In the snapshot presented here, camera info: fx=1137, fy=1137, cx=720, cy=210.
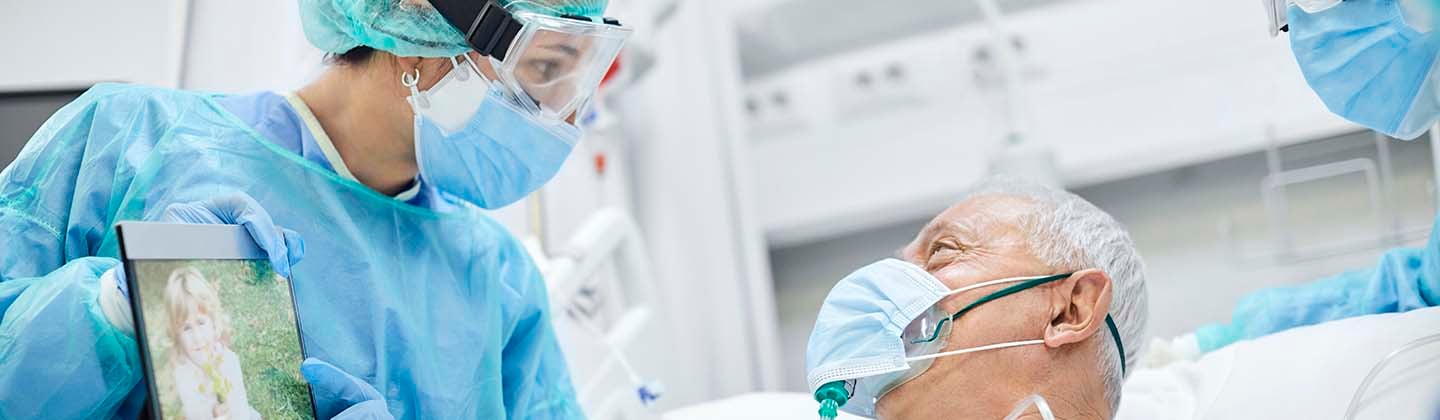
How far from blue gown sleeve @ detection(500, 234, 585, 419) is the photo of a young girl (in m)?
0.53

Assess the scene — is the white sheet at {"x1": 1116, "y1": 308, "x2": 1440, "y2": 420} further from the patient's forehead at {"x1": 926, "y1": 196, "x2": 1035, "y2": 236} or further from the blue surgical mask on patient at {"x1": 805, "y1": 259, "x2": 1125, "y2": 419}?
the patient's forehead at {"x1": 926, "y1": 196, "x2": 1035, "y2": 236}

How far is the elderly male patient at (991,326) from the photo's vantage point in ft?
4.52

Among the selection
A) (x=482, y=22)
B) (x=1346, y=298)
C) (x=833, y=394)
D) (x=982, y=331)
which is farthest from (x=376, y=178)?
(x=1346, y=298)

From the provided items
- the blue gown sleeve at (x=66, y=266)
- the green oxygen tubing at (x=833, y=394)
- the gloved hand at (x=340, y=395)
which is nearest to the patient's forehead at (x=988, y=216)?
the green oxygen tubing at (x=833, y=394)

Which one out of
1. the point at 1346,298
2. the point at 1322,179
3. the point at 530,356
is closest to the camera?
the point at 530,356

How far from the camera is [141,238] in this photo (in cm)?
96

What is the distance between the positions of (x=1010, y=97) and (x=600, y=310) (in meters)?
1.21

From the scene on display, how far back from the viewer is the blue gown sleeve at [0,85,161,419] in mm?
1016

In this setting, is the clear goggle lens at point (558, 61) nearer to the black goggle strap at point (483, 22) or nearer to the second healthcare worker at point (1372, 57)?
the black goggle strap at point (483, 22)

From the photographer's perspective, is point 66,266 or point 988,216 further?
point 988,216

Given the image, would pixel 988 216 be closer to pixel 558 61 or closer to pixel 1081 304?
pixel 1081 304

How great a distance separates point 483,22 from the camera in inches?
53.0

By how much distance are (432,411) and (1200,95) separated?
209cm

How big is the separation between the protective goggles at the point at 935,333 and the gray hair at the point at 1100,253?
43mm
